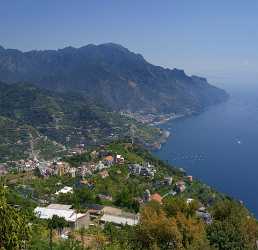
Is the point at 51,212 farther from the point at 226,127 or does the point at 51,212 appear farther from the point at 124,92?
the point at 124,92

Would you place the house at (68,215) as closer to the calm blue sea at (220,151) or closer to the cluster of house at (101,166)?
the cluster of house at (101,166)

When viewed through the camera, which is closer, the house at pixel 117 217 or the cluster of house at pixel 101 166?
the house at pixel 117 217

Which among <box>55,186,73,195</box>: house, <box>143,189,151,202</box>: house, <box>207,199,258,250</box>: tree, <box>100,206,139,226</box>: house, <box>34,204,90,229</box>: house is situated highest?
<box>207,199,258,250</box>: tree

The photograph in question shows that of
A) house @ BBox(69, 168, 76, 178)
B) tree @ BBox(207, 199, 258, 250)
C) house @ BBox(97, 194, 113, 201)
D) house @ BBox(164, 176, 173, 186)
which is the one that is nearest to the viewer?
tree @ BBox(207, 199, 258, 250)

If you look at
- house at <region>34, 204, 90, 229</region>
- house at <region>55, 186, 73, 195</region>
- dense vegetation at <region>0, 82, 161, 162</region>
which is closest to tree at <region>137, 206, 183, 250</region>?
house at <region>34, 204, 90, 229</region>

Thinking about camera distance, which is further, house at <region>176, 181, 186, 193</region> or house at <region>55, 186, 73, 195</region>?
house at <region>176, 181, 186, 193</region>

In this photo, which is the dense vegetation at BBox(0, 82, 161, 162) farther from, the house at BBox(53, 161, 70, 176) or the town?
the town

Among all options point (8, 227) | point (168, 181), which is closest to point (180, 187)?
point (168, 181)

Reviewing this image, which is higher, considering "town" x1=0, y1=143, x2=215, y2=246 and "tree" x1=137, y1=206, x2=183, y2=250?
"tree" x1=137, y1=206, x2=183, y2=250

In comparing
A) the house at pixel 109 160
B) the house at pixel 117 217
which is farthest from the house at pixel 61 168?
the house at pixel 117 217


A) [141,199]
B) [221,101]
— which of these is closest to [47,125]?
[141,199]
